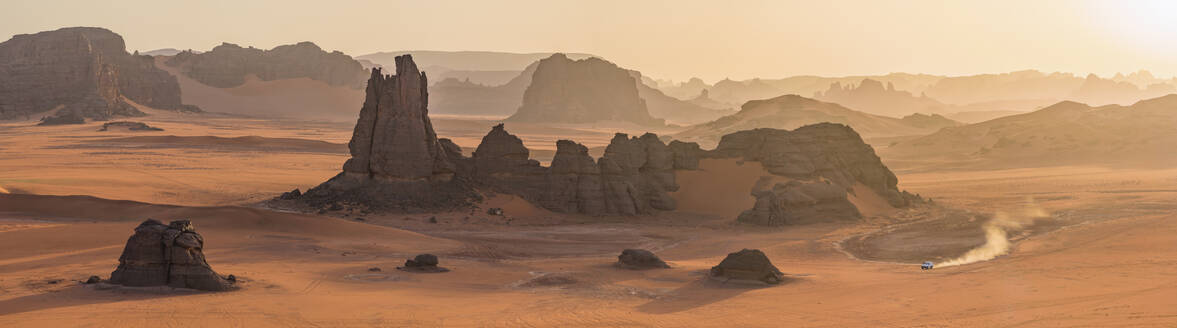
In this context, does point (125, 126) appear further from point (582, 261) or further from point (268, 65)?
point (582, 261)

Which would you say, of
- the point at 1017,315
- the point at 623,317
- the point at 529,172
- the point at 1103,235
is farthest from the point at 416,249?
the point at 1103,235

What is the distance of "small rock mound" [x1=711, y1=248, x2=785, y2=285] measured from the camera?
20.8 meters

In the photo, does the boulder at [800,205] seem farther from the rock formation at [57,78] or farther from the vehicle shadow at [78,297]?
the rock formation at [57,78]

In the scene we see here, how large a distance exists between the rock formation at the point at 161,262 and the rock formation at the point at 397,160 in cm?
1895

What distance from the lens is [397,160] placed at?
123ft

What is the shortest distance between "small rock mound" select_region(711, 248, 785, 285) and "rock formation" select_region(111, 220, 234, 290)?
11.6 m

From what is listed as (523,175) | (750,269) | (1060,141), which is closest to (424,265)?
(750,269)

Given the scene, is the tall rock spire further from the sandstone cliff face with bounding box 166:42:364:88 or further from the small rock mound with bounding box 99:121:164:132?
the sandstone cliff face with bounding box 166:42:364:88

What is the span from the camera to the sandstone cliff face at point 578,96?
527 feet

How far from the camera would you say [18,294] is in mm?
16344

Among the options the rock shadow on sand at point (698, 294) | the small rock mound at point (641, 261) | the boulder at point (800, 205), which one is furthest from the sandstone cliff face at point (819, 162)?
the rock shadow on sand at point (698, 294)

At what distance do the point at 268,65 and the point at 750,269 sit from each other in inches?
6237

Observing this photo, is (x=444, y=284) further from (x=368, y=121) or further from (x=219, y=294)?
(x=368, y=121)

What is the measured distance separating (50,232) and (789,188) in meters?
27.0
